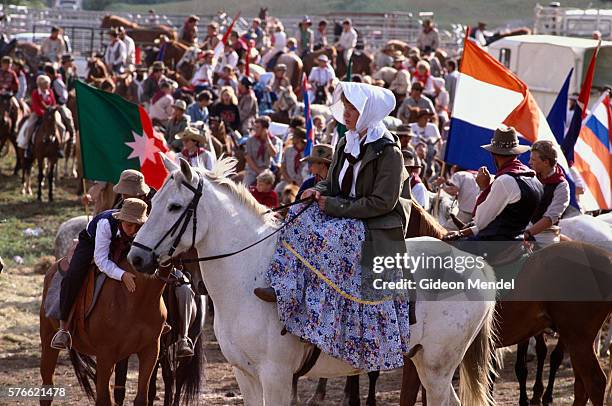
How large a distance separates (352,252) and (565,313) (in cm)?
296

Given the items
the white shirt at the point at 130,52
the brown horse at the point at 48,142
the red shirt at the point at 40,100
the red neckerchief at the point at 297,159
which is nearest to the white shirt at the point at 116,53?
the white shirt at the point at 130,52

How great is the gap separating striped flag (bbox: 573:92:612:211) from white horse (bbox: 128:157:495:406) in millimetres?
6635

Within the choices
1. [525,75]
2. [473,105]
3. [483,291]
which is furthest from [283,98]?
[483,291]

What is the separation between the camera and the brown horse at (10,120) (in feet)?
89.7

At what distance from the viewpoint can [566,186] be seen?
11055mm

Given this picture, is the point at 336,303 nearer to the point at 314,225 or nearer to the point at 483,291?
the point at 314,225

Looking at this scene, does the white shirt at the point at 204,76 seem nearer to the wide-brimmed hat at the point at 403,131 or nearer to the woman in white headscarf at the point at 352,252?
the wide-brimmed hat at the point at 403,131

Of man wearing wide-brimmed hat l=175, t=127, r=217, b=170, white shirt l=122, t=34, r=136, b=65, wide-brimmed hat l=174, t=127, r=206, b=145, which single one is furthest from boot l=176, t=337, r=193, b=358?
white shirt l=122, t=34, r=136, b=65

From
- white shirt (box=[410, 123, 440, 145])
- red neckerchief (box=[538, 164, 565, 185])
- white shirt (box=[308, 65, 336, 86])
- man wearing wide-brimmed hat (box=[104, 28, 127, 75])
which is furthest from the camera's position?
man wearing wide-brimmed hat (box=[104, 28, 127, 75])

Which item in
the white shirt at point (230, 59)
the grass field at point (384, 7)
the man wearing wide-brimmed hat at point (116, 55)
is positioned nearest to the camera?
the white shirt at point (230, 59)

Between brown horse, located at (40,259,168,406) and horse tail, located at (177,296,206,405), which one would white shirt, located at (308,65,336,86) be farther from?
brown horse, located at (40,259,168,406)

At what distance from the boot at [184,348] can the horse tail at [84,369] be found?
2.64ft

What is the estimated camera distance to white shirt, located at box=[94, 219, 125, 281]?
947cm

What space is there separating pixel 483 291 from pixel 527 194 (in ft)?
3.48
